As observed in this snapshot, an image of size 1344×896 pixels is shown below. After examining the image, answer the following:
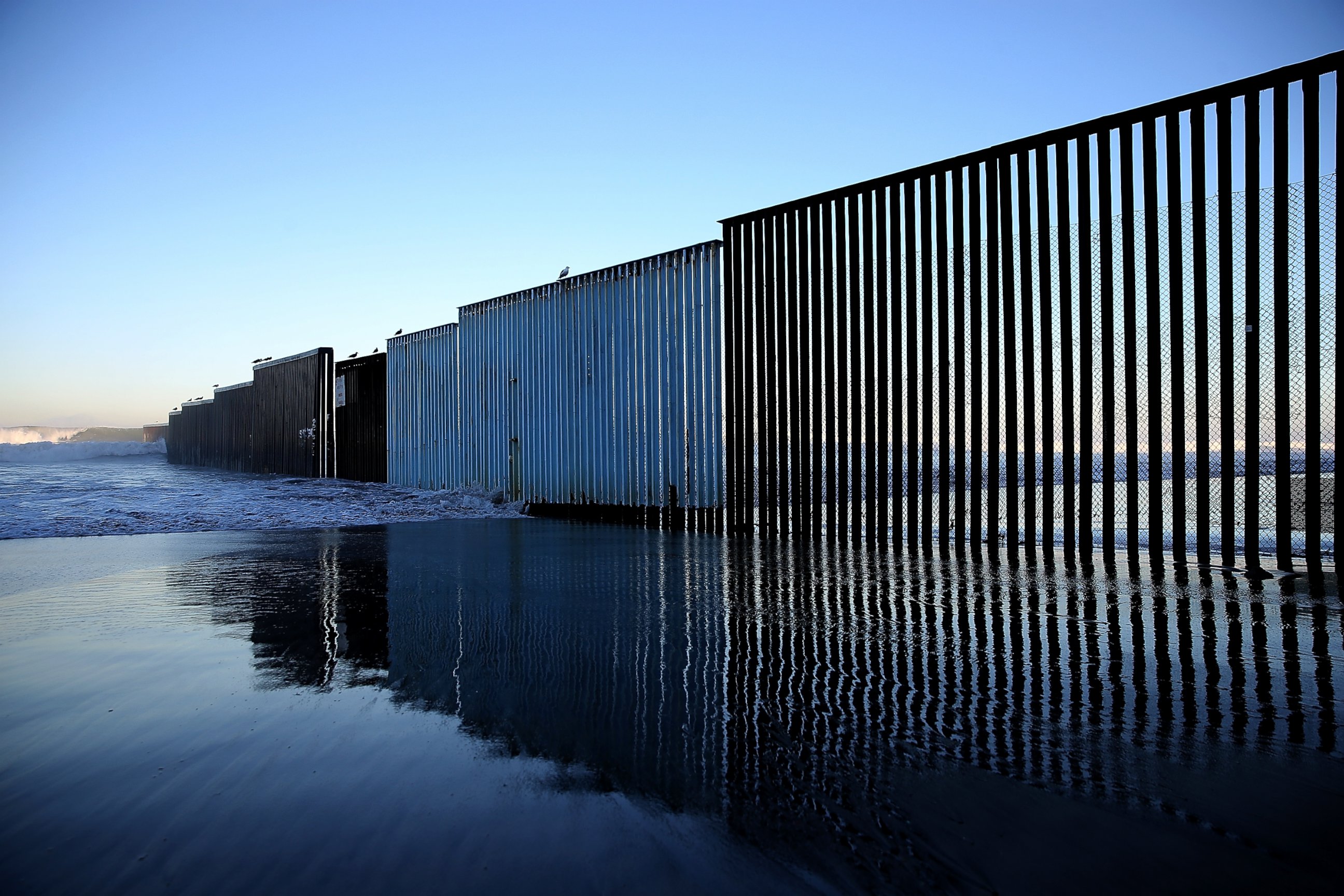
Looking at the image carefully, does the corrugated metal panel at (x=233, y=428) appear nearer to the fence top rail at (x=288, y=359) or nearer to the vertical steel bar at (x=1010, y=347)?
the fence top rail at (x=288, y=359)

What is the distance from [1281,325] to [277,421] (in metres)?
23.2

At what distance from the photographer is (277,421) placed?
75.0 feet

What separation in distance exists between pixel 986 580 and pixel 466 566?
10.9 ft

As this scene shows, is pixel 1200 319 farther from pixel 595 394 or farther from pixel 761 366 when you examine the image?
pixel 595 394

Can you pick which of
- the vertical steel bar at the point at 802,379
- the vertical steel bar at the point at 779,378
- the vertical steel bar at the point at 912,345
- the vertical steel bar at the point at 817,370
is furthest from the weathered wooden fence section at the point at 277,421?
the vertical steel bar at the point at 912,345

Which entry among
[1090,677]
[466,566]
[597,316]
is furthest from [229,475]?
[1090,677]

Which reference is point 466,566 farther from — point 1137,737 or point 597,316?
point 597,316

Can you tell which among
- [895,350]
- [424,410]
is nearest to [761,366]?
[895,350]

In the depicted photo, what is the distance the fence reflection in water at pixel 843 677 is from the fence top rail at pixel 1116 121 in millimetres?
3304

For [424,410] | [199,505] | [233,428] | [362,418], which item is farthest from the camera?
[233,428]

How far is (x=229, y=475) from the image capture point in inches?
833

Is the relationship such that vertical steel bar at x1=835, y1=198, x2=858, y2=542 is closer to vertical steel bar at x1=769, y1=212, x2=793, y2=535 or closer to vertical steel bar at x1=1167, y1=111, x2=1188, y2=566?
vertical steel bar at x1=769, y1=212, x2=793, y2=535

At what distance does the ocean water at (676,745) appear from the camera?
141 cm

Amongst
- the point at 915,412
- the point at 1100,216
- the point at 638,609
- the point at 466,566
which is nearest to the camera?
the point at 638,609
